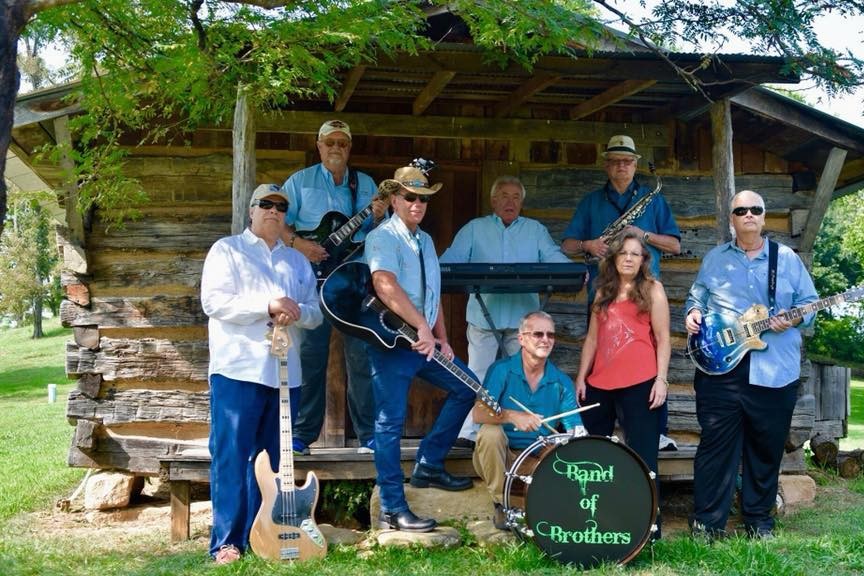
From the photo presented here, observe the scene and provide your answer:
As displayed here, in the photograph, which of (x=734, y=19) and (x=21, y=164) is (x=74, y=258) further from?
(x=734, y=19)

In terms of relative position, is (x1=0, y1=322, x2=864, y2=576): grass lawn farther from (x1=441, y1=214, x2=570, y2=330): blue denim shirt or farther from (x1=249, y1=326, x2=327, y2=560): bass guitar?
(x1=441, y1=214, x2=570, y2=330): blue denim shirt

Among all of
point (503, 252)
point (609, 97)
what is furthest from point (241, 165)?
point (609, 97)

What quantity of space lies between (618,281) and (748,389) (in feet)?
3.33

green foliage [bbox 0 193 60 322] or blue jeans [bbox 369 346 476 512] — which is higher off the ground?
green foliage [bbox 0 193 60 322]

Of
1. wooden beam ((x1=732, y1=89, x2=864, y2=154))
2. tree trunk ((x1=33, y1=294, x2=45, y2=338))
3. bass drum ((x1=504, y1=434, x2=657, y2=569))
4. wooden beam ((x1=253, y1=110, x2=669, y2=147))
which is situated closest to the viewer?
bass drum ((x1=504, y1=434, x2=657, y2=569))

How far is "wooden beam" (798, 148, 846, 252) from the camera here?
7555 mm

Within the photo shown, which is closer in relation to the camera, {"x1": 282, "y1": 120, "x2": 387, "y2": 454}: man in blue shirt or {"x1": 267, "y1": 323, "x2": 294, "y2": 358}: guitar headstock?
{"x1": 267, "y1": 323, "x2": 294, "y2": 358}: guitar headstock

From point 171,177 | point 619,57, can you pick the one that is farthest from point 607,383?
point 171,177

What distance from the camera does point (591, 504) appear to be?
494 cm

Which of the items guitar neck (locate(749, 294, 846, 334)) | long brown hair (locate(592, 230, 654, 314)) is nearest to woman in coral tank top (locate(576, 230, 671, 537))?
long brown hair (locate(592, 230, 654, 314))

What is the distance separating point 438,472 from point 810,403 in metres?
3.62

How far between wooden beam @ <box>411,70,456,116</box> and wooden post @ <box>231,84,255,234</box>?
1.29 metres

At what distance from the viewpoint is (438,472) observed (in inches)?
236

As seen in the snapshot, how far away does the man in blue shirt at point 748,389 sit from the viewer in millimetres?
5688
